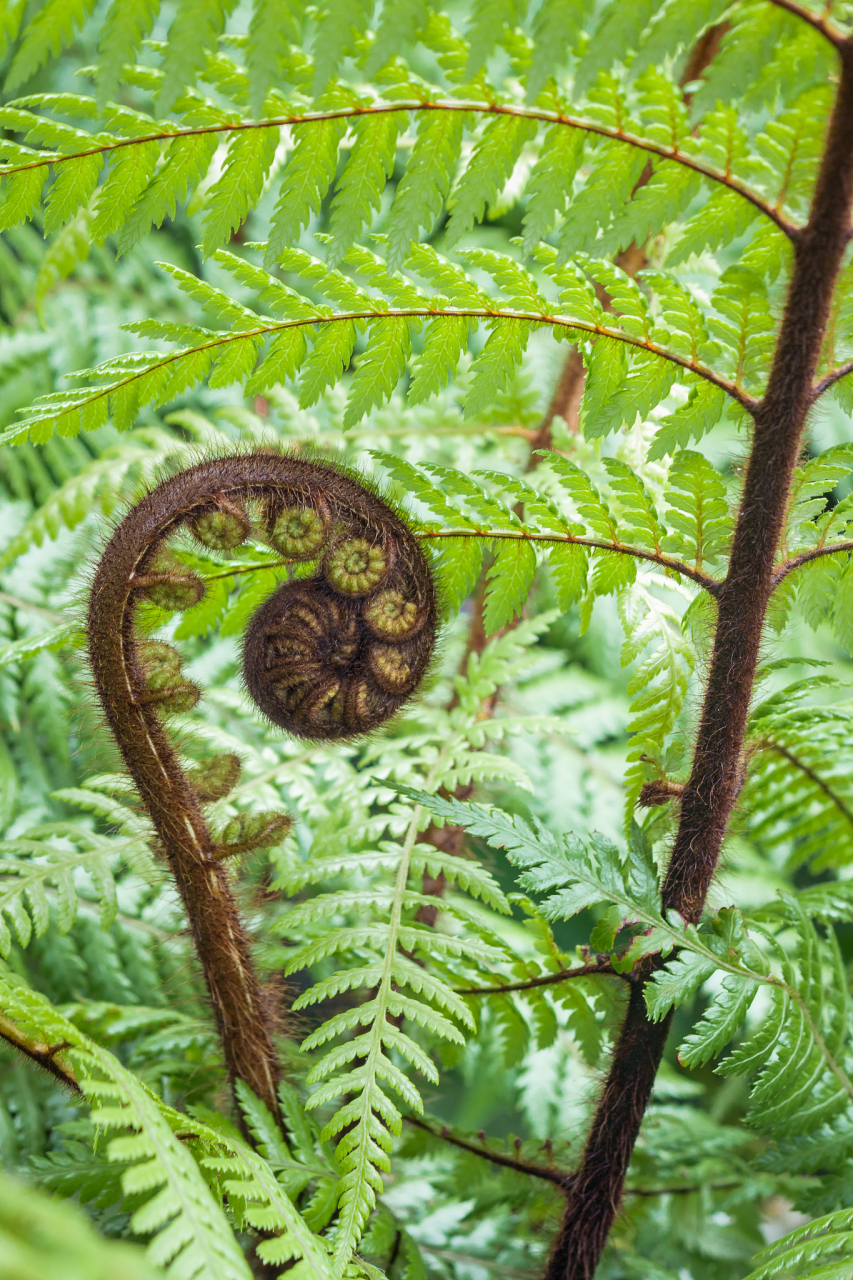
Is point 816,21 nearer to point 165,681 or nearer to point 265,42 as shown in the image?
point 265,42

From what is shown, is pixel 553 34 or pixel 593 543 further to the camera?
pixel 593 543

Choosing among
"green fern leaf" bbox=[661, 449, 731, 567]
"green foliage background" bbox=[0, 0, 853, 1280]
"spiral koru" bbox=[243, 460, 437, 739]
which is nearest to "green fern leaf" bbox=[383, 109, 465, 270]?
"green foliage background" bbox=[0, 0, 853, 1280]

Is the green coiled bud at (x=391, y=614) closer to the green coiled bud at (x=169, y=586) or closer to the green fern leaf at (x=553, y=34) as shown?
the green coiled bud at (x=169, y=586)

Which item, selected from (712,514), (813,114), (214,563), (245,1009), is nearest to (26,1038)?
(245,1009)

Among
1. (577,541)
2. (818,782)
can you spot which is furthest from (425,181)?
(818,782)

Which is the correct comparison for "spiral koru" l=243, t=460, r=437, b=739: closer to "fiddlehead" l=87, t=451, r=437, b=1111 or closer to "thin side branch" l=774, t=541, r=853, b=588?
"fiddlehead" l=87, t=451, r=437, b=1111

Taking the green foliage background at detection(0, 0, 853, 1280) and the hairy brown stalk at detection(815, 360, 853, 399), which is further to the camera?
the hairy brown stalk at detection(815, 360, 853, 399)

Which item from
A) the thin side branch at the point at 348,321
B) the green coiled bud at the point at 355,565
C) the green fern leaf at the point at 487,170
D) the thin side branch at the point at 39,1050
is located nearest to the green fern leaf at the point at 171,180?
the thin side branch at the point at 348,321

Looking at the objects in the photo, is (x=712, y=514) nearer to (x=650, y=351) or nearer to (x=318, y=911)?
(x=650, y=351)
